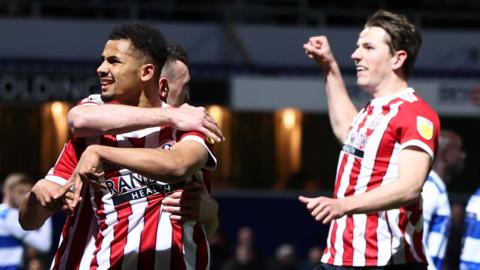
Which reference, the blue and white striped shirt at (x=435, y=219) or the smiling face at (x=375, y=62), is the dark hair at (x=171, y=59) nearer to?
the smiling face at (x=375, y=62)

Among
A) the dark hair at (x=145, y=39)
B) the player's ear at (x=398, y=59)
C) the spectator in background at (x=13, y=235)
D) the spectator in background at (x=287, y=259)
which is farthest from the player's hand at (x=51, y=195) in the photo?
the spectator in background at (x=287, y=259)

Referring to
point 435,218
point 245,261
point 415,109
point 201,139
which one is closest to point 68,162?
point 201,139

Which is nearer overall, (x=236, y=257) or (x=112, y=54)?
(x=112, y=54)

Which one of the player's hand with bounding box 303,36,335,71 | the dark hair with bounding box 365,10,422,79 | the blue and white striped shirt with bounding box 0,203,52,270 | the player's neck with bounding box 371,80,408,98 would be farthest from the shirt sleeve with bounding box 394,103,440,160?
the blue and white striped shirt with bounding box 0,203,52,270

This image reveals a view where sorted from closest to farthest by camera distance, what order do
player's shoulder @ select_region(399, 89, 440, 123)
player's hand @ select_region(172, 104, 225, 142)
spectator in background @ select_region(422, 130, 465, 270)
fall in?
player's hand @ select_region(172, 104, 225, 142) → player's shoulder @ select_region(399, 89, 440, 123) → spectator in background @ select_region(422, 130, 465, 270)

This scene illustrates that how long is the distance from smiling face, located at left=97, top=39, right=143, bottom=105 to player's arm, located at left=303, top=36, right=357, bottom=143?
1827 mm

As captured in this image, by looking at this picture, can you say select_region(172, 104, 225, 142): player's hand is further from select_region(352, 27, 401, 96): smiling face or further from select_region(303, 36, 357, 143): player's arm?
select_region(303, 36, 357, 143): player's arm

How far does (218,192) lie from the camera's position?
17.4 m

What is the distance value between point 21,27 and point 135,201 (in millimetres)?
13094

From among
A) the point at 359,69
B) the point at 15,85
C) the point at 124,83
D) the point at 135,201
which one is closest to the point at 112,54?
the point at 124,83

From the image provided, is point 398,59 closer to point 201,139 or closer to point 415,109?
point 415,109

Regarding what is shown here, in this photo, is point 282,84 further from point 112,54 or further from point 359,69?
point 112,54

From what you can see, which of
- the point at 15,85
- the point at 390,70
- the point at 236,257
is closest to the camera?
the point at 390,70

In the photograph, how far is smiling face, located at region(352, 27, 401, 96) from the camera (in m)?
5.88
